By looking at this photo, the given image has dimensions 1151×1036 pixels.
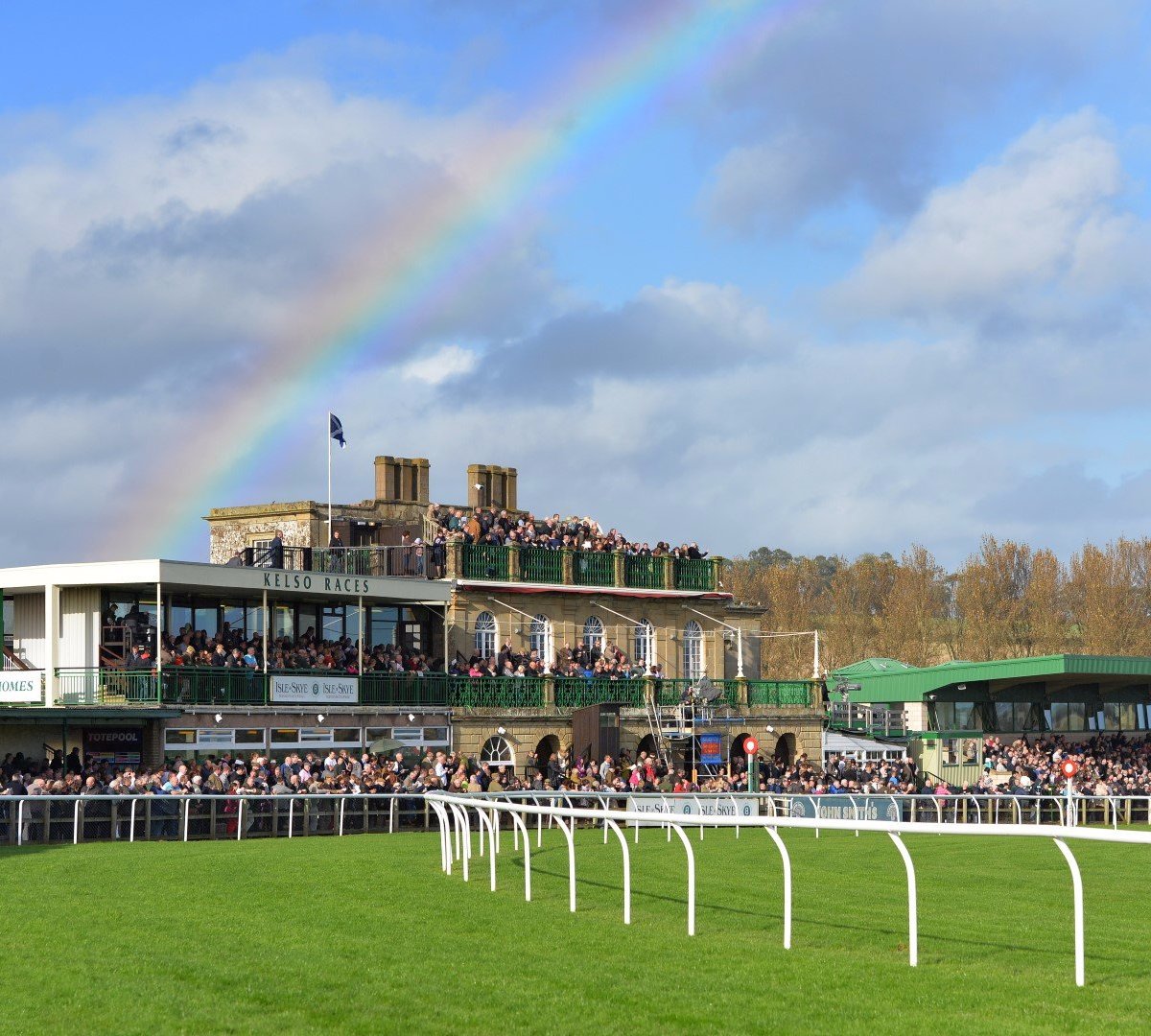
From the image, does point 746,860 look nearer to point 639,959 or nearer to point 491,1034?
point 639,959

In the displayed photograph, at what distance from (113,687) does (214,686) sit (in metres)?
2.31

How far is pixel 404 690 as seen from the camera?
4353cm

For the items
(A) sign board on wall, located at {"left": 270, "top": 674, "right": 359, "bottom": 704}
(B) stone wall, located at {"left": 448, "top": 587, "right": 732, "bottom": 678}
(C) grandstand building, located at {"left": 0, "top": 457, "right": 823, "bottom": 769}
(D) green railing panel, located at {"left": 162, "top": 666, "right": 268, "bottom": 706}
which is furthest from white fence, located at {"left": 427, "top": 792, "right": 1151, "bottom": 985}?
(B) stone wall, located at {"left": 448, "top": 587, "right": 732, "bottom": 678}

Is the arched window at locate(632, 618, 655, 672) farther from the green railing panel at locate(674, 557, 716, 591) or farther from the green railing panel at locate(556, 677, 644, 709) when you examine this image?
the green railing panel at locate(556, 677, 644, 709)

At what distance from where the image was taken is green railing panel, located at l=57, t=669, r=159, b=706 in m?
37.4

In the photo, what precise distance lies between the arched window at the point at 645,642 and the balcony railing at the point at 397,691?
2.26m

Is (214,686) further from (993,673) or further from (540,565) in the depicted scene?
(993,673)

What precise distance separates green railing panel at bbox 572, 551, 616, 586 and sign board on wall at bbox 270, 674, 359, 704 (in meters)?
9.97

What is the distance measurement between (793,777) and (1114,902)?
26158 mm

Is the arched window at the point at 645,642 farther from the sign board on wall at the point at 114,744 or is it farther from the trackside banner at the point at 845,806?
the sign board on wall at the point at 114,744

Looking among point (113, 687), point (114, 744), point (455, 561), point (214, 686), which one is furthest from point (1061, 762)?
point (113, 687)

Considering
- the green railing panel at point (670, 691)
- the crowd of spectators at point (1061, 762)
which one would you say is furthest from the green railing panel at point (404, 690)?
the crowd of spectators at point (1061, 762)

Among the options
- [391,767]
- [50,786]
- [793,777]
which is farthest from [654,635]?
[50,786]

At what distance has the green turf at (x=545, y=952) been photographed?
9805 mm
